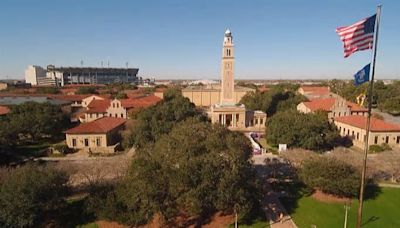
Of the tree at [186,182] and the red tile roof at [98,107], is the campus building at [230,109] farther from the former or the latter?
the tree at [186,182]

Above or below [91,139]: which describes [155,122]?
above

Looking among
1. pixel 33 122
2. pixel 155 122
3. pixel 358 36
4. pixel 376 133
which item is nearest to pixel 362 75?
Result: pixel 358 36

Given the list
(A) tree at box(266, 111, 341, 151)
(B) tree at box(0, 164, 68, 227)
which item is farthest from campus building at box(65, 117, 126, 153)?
(A) tree at box(266, 111, 341, 151)

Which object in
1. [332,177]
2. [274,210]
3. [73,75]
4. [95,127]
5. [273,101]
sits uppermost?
[73,75]

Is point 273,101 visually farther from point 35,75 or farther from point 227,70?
point 35,75

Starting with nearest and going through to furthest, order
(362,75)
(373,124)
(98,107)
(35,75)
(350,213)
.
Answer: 1. (362,75)
2. (350,213)
3. (373,124)
4. (98,107)
5. (35,75)
